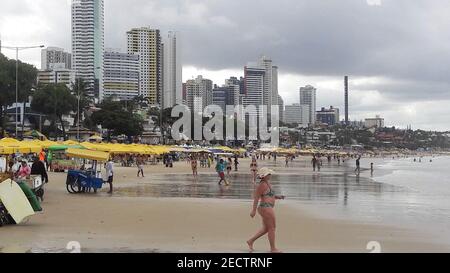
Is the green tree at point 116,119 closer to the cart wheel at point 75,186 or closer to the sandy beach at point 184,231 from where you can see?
the cart wheel at point 75,186

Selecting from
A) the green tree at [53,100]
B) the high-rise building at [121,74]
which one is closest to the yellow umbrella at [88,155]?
the green tree at [53,100]

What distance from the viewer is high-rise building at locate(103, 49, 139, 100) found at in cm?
16750

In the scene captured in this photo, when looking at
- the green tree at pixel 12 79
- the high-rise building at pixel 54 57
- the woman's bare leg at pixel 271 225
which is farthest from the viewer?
the high-rise building at pixel 54 57

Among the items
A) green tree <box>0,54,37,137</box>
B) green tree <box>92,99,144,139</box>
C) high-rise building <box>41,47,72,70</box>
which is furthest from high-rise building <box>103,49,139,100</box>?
green tree <box>0,54,37,137</box>

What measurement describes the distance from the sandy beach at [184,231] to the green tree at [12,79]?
52242mm

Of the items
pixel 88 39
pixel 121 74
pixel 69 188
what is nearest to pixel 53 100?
pixel 69 188

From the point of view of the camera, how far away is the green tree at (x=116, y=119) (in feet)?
309

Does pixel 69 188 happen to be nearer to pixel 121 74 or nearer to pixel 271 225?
pixel 271 225

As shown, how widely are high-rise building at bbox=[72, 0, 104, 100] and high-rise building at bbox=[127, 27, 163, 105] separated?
29810 millimetres

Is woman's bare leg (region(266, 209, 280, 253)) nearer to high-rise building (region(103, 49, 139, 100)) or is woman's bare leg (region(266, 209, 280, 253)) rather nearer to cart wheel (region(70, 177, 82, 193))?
cart wheel (region(70, 177, 82, 193))

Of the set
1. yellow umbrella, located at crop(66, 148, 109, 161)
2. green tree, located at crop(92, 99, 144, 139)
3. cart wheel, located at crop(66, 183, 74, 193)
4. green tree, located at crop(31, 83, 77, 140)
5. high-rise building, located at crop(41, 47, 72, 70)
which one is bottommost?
cart wheel, located at crop(66, 183, 74, 193)

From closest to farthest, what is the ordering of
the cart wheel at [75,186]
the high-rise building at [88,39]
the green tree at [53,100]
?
the cart wheel at [75,186]
the green tree at [53,100]
the high-rise building at [88,39]

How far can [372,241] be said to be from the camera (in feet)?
36.6
